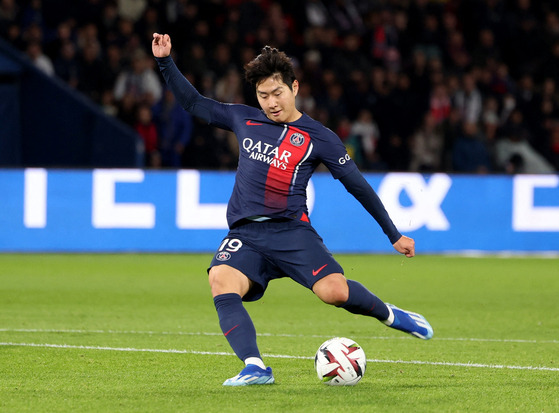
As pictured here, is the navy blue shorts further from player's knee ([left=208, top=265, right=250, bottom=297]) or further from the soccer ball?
the soccer ball

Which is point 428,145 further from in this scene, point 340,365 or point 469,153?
point 340,365

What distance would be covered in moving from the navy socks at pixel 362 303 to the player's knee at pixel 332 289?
88 millimetres

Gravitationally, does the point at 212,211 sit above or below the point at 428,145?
below

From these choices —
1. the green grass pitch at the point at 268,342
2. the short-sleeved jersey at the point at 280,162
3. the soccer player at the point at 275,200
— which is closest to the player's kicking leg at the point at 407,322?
the soccer player at the point at 275,200

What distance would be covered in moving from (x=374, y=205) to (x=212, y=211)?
28.0ft

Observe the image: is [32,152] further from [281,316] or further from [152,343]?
[152,343]

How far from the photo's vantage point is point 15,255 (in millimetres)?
13828

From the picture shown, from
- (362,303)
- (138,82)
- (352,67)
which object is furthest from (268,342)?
(352,67)

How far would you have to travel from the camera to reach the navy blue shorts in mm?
5492

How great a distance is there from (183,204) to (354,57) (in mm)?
5310

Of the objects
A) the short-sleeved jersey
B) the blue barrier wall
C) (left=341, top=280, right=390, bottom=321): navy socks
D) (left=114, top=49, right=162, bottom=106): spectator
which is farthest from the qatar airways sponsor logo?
(left=114, top=49, right=162, bottom=106): spectator

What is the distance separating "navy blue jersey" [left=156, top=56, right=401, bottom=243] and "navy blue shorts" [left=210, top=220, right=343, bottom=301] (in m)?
0.09

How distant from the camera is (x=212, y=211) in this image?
14.0 metres

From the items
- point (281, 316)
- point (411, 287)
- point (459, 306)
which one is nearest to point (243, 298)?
point (281, 316)
